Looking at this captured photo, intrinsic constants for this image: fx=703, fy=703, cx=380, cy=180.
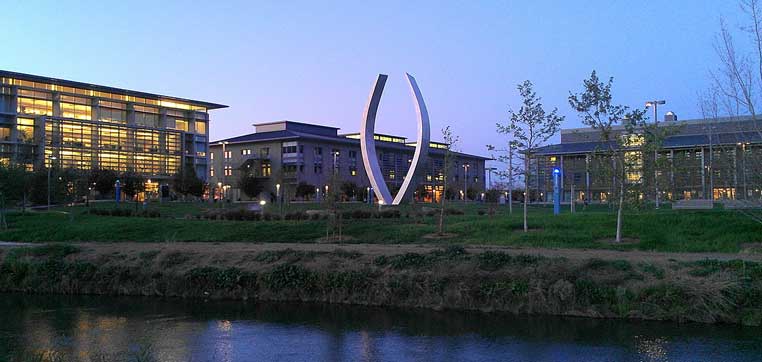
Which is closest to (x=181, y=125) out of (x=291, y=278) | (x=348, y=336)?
(x=291, y=278)

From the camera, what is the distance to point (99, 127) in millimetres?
105938

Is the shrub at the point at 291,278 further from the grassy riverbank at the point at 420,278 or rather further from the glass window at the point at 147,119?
the glass window at the point at 147,119

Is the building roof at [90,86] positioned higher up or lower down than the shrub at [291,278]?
higher up

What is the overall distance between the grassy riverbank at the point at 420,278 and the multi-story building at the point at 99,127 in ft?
228

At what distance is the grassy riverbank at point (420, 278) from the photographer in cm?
1658

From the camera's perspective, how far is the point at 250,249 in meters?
24.7

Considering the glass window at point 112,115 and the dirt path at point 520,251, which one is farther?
the glass window at point 112,115

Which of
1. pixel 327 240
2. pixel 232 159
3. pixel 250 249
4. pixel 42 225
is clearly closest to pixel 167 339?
pixel 250 249

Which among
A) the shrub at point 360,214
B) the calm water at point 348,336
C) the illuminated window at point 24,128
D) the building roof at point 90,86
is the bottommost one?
the calm water at point 348,336

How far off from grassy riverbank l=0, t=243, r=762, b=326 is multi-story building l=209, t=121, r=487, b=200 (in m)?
75.1

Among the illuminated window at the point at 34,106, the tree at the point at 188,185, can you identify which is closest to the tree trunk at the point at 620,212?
the tree at the point at 188,185

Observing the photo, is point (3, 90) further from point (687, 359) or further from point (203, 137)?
point (687, 359)

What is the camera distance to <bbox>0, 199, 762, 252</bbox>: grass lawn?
24.7 m

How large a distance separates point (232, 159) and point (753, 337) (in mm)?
106680
